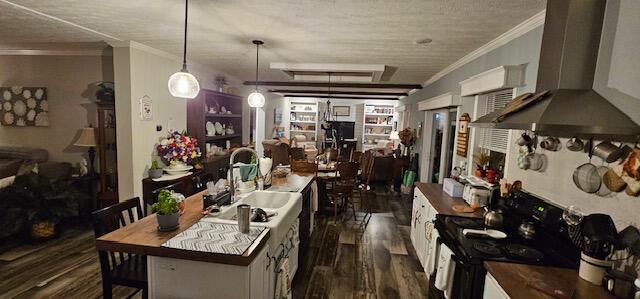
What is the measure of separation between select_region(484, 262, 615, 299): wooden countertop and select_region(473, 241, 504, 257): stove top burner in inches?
3.9

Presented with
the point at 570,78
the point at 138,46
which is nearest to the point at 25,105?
the point at 138,46

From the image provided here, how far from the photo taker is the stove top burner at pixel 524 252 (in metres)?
1.57

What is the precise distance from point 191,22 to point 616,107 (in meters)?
3.05

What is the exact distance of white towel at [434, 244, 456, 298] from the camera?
5.88 ft

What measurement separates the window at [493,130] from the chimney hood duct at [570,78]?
3.27 ft

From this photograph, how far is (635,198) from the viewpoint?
4.20 ft

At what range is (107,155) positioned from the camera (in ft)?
12.2

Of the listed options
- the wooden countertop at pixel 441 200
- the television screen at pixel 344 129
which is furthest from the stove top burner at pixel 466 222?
the television screen at pixel 344 129

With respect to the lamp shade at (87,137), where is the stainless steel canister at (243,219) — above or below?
below

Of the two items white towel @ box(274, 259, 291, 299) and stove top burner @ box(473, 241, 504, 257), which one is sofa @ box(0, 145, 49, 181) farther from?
stove top burner @ box(473, 241, 504, 257)

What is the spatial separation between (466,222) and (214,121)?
4622 millimetres

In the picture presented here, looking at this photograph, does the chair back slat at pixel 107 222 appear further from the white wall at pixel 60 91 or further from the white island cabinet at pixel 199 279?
the white wall at pixel 60 91

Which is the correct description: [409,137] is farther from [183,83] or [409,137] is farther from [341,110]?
[183,83]

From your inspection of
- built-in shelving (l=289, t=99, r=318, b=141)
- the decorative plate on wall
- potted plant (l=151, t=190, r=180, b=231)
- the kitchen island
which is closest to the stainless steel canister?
the kitchen island
